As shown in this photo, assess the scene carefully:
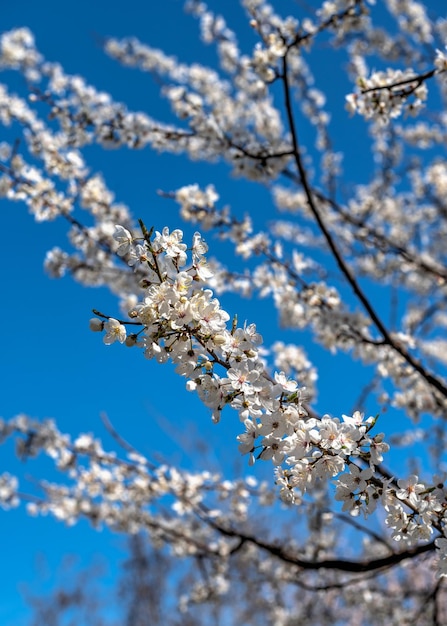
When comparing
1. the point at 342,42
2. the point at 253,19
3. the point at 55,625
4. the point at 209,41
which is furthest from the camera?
the point at 55,625

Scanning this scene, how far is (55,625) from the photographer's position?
893 inches

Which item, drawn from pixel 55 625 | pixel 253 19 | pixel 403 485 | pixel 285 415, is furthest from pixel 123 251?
pixel 55 625

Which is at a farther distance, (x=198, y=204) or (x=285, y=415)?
(x=198, y=204)

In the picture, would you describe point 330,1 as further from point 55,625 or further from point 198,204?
point 55,625

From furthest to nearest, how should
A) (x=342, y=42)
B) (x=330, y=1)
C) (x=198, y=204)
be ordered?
(x=342, y=42) < (x=198, y=204) < (x=330, y=1)

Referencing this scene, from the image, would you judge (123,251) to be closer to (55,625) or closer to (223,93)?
(223,93)

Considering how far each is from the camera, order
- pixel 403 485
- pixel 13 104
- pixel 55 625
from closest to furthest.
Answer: pixel 403 485
pixel 13 104
pixel 55 625

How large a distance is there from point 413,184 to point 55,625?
918 inches

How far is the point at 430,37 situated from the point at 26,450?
7181mm

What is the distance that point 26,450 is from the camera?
5.73 m

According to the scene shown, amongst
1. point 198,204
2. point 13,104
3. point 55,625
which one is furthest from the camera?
point 55,625

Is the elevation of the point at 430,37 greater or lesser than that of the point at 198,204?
greater

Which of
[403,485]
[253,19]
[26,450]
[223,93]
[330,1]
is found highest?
[223,93]

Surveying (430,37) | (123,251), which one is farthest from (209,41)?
(123,251)
